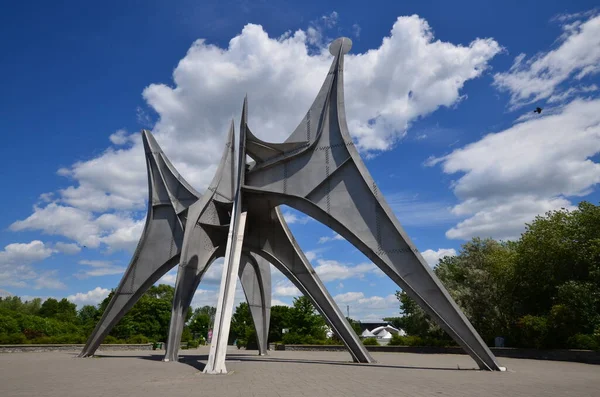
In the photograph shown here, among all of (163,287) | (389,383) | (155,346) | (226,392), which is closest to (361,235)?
(389,383)

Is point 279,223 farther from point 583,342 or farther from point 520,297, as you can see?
point 520,297

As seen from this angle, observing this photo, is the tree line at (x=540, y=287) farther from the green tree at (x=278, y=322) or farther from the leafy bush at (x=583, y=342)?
the green tree at (x=278, y=322)

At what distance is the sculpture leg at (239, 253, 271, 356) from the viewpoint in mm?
22422

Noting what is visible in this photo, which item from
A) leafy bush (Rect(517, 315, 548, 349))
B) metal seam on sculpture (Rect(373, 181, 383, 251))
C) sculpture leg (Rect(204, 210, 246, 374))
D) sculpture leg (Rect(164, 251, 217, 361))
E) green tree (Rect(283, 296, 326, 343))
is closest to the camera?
sculpture leg (Rect(204, 210, 246, 374))

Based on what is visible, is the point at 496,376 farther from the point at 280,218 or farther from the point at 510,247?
the point at 510,247

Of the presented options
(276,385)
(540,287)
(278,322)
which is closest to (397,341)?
(540,287)

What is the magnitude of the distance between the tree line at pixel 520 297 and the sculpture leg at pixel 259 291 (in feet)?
31.7

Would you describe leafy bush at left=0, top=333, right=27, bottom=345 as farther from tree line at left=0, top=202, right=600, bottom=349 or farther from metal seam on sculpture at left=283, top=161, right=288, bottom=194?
metal seam on sculpture at left=283, top=161, right=288, bottom=194

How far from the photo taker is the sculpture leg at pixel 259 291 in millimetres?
22422

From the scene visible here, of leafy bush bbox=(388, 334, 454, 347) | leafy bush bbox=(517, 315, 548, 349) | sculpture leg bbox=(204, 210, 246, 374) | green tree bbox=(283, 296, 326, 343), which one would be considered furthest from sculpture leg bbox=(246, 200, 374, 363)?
green tree bbox=(283, 296, 326, 343)

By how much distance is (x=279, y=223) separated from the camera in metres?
19.0

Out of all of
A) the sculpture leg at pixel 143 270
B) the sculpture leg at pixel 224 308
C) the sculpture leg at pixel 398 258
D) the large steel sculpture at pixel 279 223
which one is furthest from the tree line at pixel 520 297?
the sculpture leg at pixel 224 308

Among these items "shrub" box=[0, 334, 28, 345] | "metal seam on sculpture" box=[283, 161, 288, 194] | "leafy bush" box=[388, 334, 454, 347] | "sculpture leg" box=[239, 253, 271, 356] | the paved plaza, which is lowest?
the paved plaza

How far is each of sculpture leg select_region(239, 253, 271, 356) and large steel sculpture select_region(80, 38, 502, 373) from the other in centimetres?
38
